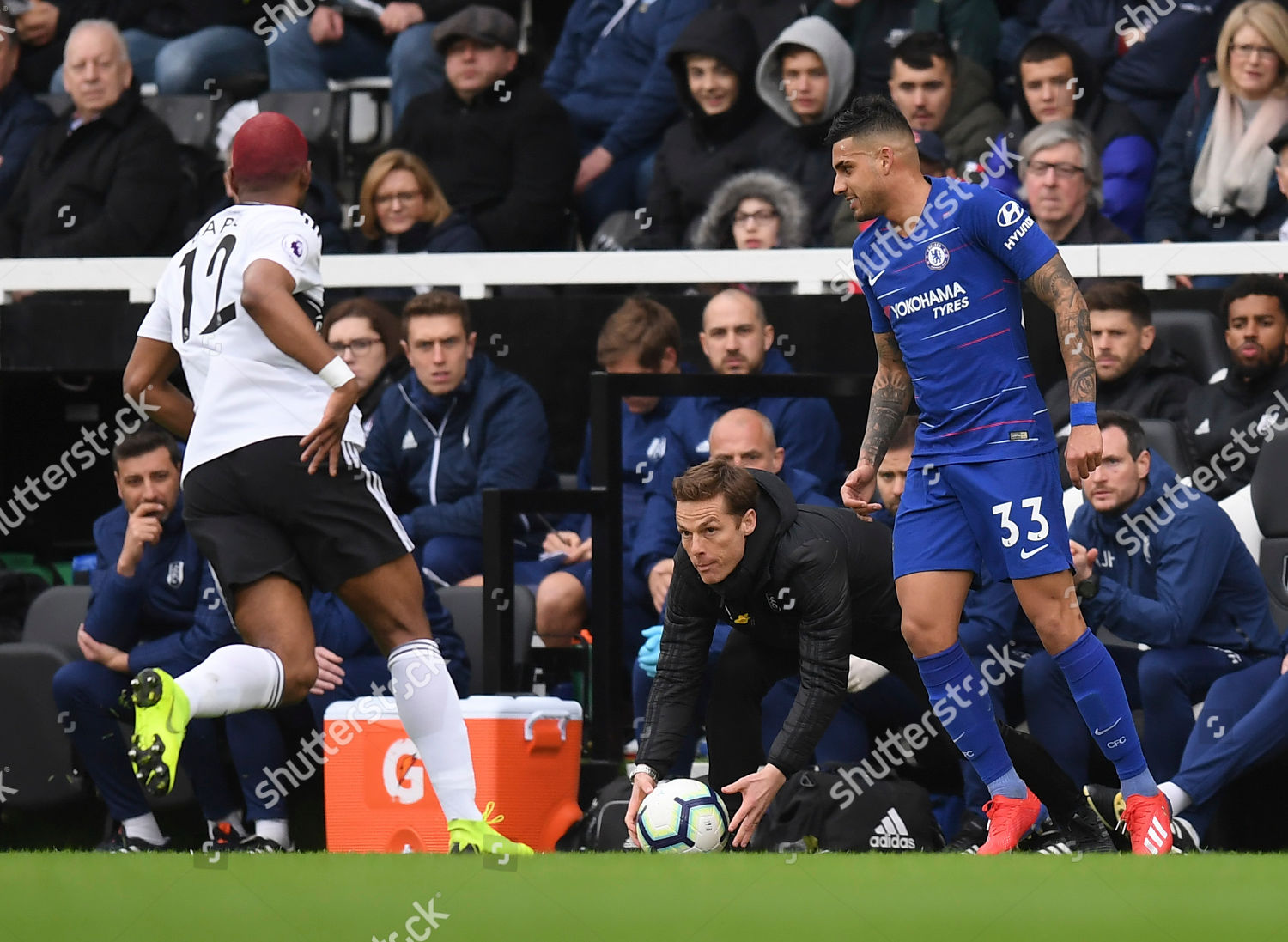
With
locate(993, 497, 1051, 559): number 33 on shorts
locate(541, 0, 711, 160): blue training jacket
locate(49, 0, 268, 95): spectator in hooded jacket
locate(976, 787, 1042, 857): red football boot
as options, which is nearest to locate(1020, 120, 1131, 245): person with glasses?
locate(541, 0, 711, 160): blue training jacket

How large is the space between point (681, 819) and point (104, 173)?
5018 millimetres

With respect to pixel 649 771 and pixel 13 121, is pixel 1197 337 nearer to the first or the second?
pixel 649 771

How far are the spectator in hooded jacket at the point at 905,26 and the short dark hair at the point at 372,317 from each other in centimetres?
241

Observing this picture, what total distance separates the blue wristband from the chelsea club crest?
0.51 metres

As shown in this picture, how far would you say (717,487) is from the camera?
480 cm

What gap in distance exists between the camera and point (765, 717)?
19.3 feet

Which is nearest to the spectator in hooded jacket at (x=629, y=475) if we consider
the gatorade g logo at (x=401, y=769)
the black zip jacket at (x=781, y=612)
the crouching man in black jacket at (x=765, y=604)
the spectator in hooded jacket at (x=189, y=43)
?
Answer: the gatorade g logo at (x=401, y=769)

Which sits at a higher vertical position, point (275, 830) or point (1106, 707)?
point (1106, 707)

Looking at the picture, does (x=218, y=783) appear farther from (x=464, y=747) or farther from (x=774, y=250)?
(x=774, y=250)

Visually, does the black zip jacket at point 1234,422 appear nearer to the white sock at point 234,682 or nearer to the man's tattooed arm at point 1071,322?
the man's tattooed arm at point 1071,322

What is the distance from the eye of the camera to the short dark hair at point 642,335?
6.71 m

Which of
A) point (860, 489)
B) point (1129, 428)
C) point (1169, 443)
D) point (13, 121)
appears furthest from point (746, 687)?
point (13, 121)

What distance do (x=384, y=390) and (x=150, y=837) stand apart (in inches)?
77.4

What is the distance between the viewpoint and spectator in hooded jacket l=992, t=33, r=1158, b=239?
7.33 m
